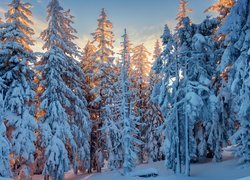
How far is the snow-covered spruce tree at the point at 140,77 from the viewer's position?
3906cm

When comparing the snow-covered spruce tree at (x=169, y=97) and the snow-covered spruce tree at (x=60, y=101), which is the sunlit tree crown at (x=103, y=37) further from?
the snow-covered spruce tree at (x=169, y=97)

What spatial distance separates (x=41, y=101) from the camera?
24.9 m

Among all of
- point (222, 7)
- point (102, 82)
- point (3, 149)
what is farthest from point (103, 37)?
point (3, 149)

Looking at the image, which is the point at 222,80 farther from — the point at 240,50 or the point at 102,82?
the point at 102,82

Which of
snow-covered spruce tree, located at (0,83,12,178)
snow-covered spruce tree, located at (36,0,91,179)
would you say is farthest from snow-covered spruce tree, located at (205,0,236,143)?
snow-covered spruce tree, located at (0,83,12,178)

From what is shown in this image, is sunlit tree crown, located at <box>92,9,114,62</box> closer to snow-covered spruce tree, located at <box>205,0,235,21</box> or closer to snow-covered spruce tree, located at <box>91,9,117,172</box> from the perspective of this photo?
snow-covered spruce tree, located at <box>91,9,117,172</box>

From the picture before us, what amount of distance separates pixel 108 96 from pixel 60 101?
6219 millimetres

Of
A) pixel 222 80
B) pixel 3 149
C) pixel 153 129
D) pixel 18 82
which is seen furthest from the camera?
pixel 153 129

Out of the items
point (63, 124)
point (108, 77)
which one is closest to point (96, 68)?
point (108, 77)

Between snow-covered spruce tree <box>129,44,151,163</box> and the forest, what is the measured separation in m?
8.83

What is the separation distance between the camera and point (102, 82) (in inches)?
1180

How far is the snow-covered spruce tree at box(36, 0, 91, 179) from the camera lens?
2298 cm

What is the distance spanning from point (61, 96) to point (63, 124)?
2.70m

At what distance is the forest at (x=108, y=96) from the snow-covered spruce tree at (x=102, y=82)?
0.37 ft
